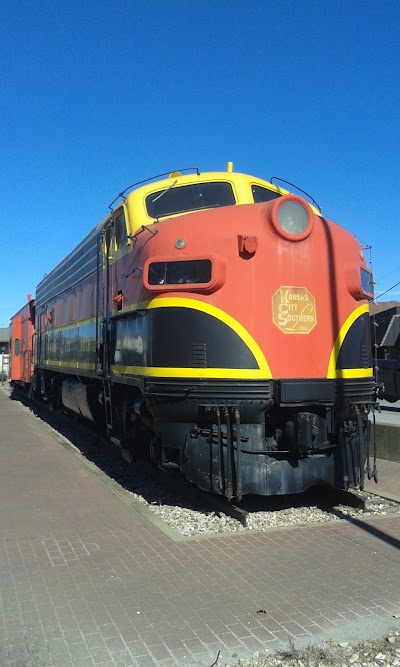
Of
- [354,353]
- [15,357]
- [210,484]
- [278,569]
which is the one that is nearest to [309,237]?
[354,353]

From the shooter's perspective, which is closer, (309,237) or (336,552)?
(336,552)

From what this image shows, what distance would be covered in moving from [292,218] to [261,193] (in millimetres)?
1513

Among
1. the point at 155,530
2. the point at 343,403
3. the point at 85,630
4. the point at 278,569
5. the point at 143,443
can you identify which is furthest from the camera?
the point at 143,443

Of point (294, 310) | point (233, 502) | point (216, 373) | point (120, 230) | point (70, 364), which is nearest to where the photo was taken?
point (216, 373)

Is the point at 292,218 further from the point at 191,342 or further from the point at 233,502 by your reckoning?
the point at 233,502

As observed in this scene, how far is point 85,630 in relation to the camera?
349cm

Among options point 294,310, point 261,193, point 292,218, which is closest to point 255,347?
point 294,310

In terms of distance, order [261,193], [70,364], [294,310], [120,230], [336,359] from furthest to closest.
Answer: [70,364], [120,230], [261,193], [336,359], [294,310]

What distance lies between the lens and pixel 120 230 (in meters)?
7.47

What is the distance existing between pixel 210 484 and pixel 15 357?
20.4 metres

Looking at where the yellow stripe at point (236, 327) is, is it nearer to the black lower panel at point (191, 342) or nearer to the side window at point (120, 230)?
the black lower panel at point (191, 342)

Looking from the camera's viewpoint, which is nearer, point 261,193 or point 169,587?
point 169,587

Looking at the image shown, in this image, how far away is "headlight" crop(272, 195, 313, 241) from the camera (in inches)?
227

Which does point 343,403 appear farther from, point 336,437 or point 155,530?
point 155,530
